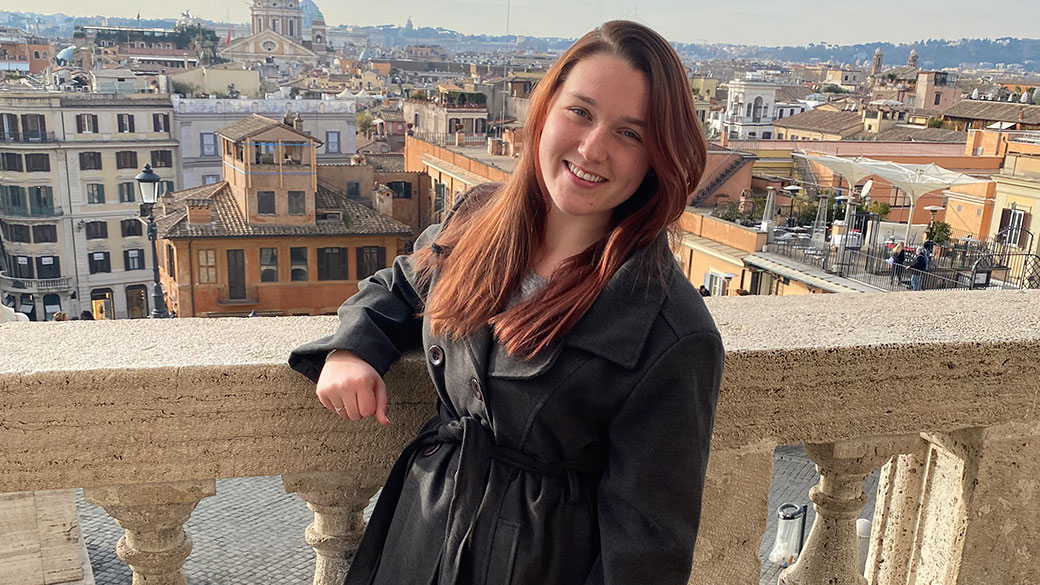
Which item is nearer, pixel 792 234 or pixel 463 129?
pixel 792 234

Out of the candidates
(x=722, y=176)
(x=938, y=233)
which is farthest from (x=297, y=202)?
(x=938, y=233)

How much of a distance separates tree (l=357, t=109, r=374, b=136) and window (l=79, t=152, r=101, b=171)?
16.8m

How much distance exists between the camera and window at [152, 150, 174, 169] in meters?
43.8

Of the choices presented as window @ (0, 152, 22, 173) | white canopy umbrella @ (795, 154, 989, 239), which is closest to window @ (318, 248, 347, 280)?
white canopy umbrella @ (795, 154, 989, 239)

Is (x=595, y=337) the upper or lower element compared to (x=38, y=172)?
upper

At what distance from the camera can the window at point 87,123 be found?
41062 mm

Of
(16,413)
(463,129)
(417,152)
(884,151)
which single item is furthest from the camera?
(463,129)

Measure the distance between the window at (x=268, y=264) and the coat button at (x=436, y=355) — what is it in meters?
27.9

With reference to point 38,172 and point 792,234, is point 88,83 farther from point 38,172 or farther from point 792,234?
point 792,234

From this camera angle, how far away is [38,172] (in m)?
41.1

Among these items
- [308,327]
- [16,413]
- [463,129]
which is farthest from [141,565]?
[463,129]

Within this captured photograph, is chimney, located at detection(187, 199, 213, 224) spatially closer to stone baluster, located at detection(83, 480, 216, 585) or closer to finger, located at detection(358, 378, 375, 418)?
stone baluster, located at detection(83, 480, 216, 585)

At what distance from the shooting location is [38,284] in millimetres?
41719

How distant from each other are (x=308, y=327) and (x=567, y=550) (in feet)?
2.56
